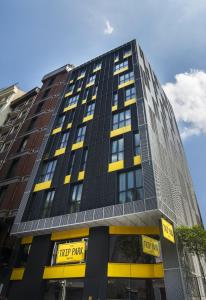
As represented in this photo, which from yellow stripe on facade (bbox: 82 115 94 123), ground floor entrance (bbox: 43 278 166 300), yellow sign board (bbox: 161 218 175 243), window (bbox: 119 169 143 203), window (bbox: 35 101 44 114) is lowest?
ground floor entrance (bbox: 43 278 166 300)

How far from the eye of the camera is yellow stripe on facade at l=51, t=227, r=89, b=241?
1806 centimetres

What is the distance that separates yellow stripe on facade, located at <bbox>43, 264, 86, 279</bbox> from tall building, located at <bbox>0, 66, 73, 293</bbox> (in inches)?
182

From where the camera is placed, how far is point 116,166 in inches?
764

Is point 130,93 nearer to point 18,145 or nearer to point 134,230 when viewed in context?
point 134,230

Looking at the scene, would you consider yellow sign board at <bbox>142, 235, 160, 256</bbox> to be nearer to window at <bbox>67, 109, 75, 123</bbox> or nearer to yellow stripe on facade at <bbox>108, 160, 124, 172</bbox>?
yellow stripe on facade at <bbox>108, 160, 124, 172</bbox>

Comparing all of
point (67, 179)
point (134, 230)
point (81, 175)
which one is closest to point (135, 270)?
point (134, 230)

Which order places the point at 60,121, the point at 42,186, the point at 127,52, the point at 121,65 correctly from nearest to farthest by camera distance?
the point at 42,186 → the point at 60,121 → the point at 121,65 → the point at 127,52

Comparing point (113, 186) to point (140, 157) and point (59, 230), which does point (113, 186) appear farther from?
point (59, 230)

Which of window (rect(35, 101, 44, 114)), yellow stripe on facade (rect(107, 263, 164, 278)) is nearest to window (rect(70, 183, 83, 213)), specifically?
yellow stripe on facade (rect(107, 263, 164, 278))

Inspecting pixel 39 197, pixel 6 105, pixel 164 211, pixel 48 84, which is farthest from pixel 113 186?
pixel 6 105

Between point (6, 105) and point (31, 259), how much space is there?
117 feet

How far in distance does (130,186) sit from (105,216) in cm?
309

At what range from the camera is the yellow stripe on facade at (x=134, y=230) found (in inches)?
659

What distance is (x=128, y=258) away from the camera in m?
15.7
